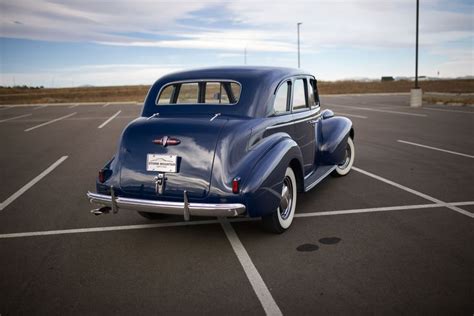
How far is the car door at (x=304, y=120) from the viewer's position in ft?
18.0

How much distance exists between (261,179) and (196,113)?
4.09ft

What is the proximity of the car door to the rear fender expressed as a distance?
0.37 meters

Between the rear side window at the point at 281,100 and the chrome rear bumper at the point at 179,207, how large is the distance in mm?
1467

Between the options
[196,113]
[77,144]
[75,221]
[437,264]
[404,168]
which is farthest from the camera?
[77,144]

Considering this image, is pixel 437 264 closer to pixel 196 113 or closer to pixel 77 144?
pixel 196 113

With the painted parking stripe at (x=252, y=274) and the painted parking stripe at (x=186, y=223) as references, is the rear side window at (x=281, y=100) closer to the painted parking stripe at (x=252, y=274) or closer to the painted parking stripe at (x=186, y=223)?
the painted parking stripe at (x=186, y=223)

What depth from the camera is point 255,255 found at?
163 inches

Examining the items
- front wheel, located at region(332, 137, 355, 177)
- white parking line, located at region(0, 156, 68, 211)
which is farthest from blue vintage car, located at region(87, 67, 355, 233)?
white parking line, located at region(0, 156, 68, 211)

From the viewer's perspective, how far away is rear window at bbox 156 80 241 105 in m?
5.32

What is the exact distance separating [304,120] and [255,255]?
224 centimetres

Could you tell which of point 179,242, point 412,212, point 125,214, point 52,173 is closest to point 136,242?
A: point 179,242

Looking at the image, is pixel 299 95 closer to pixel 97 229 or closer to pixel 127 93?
pixel 97 229

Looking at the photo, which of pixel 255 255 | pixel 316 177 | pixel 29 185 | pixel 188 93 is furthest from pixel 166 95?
pixel 29 185

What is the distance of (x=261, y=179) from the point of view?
4.15m
